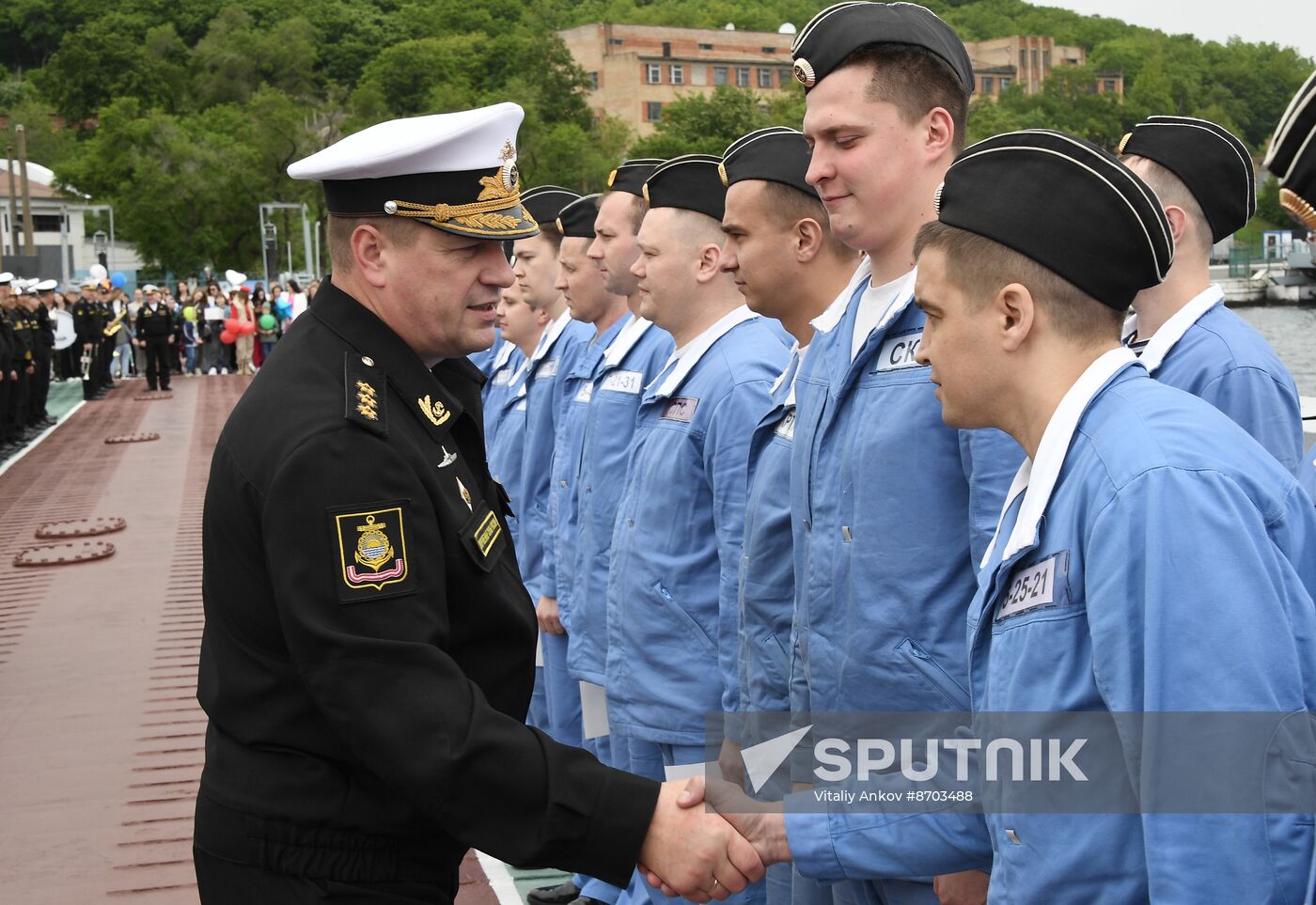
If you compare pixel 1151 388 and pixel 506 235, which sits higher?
pixel 506 235

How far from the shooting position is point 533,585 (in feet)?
21.0

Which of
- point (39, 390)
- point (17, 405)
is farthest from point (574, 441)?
point (39, 390)

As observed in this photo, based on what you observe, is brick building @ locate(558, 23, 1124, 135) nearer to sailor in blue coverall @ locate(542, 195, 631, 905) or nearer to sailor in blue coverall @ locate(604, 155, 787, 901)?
sailor in blue coverall @ locate(542, 195, 631, 905)

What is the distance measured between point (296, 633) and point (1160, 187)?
3.17 meters

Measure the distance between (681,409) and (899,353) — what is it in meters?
1.46

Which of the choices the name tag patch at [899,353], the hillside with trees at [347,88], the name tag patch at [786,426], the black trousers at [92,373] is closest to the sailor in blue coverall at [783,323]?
the name tag patch at [786,426]

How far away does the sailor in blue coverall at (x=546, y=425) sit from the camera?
5809 mm

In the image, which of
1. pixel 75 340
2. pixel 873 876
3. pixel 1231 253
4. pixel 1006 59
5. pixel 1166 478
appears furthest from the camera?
pixel 1006 59

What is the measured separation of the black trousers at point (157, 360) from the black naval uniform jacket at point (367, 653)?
26498 mm

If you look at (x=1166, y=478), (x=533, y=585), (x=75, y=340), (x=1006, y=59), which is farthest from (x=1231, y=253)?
(x=1006, y=59)

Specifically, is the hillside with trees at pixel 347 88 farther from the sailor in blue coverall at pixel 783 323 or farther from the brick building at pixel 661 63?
the sailor in blue coverall at pixel 783 323

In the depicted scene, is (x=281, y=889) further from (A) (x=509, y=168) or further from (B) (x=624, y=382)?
(B) (x=624, y=382)

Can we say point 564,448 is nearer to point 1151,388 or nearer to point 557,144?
point 1151,388

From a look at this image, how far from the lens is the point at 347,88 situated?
12338cm
